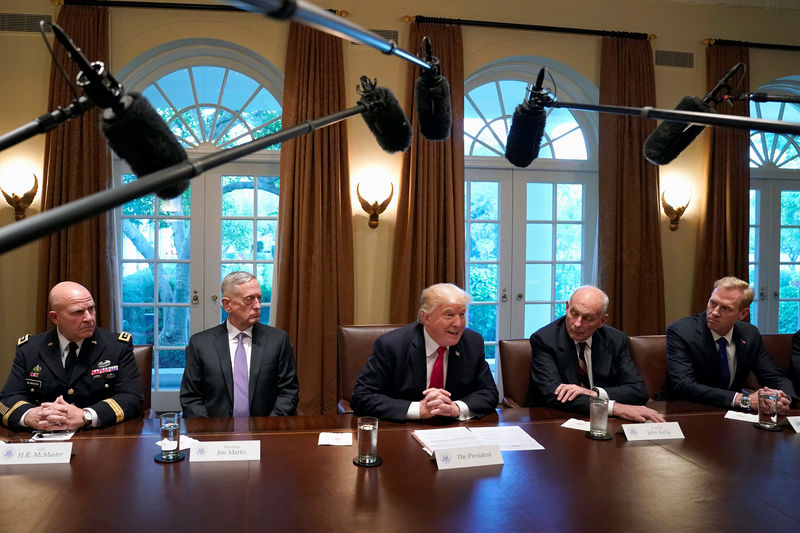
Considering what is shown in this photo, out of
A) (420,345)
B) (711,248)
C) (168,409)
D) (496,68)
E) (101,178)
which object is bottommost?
(168,409)

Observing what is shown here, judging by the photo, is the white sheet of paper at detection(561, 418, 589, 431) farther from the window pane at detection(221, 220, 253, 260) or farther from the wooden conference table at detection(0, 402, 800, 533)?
the window pane at detection(221, 220, 253, 260)

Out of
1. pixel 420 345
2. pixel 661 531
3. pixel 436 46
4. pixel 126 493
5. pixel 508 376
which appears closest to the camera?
pixel 661 531

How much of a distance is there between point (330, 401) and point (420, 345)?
2065mm

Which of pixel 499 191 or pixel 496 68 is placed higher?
pixel 496 68

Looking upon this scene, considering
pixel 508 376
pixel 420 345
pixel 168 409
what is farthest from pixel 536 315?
pixel 168 409

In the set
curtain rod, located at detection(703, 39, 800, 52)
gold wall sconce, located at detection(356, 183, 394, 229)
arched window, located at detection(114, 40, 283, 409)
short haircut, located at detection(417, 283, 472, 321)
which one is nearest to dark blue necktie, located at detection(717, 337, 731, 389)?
short haircut, located at detection(417, 283, 472, 321)

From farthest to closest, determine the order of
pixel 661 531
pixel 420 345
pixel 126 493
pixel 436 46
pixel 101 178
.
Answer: pixel 436 46, pixel 101 178, pixel 420 345, pixel 126 493, pixel 661 531

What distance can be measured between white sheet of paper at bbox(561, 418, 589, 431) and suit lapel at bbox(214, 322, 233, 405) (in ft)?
5.05

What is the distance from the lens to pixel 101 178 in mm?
4309

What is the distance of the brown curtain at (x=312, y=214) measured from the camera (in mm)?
4469

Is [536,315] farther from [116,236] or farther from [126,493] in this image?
[126,493]

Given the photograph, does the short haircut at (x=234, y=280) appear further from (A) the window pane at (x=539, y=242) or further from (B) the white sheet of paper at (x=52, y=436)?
(A) the window pane at (x=539, y=242)

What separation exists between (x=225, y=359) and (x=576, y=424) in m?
1.63

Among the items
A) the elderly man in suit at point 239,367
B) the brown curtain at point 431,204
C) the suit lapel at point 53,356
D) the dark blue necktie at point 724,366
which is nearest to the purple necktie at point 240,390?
the elderly man in suit at point 239,367
